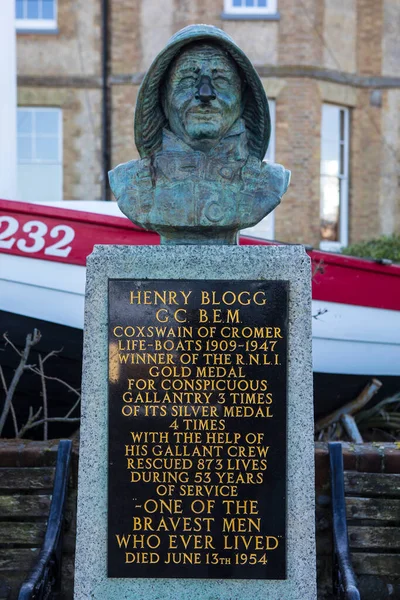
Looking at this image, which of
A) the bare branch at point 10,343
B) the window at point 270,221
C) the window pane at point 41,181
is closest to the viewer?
the bare branch at point 10,343

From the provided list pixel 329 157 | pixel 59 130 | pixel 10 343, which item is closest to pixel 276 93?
pixel 329 157

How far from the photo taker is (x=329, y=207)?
16422mm

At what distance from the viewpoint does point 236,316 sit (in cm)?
402

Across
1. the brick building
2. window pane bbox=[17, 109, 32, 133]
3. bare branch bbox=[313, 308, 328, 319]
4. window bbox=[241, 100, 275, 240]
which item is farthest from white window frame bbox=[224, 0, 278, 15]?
bare branch bbox=[313, 308, 328, 319]

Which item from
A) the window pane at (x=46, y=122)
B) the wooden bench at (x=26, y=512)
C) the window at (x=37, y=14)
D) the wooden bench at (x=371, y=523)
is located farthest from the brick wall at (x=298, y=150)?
the wooden bench at (x=26, y=512)

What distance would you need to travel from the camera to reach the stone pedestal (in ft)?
13.2

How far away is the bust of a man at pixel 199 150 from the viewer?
4.15 m

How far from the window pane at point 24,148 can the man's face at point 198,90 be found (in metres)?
12.5

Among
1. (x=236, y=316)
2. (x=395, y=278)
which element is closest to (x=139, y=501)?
(x=236, y=316)

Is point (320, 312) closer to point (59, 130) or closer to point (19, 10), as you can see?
point (59, 130)

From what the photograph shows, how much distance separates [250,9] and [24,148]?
181 inches

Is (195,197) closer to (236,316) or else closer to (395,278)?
(236,316)

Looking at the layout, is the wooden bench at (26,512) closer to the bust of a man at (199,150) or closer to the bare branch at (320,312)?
the bust of a man at (199,150)

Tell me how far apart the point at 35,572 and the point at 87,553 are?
0.24 metres
